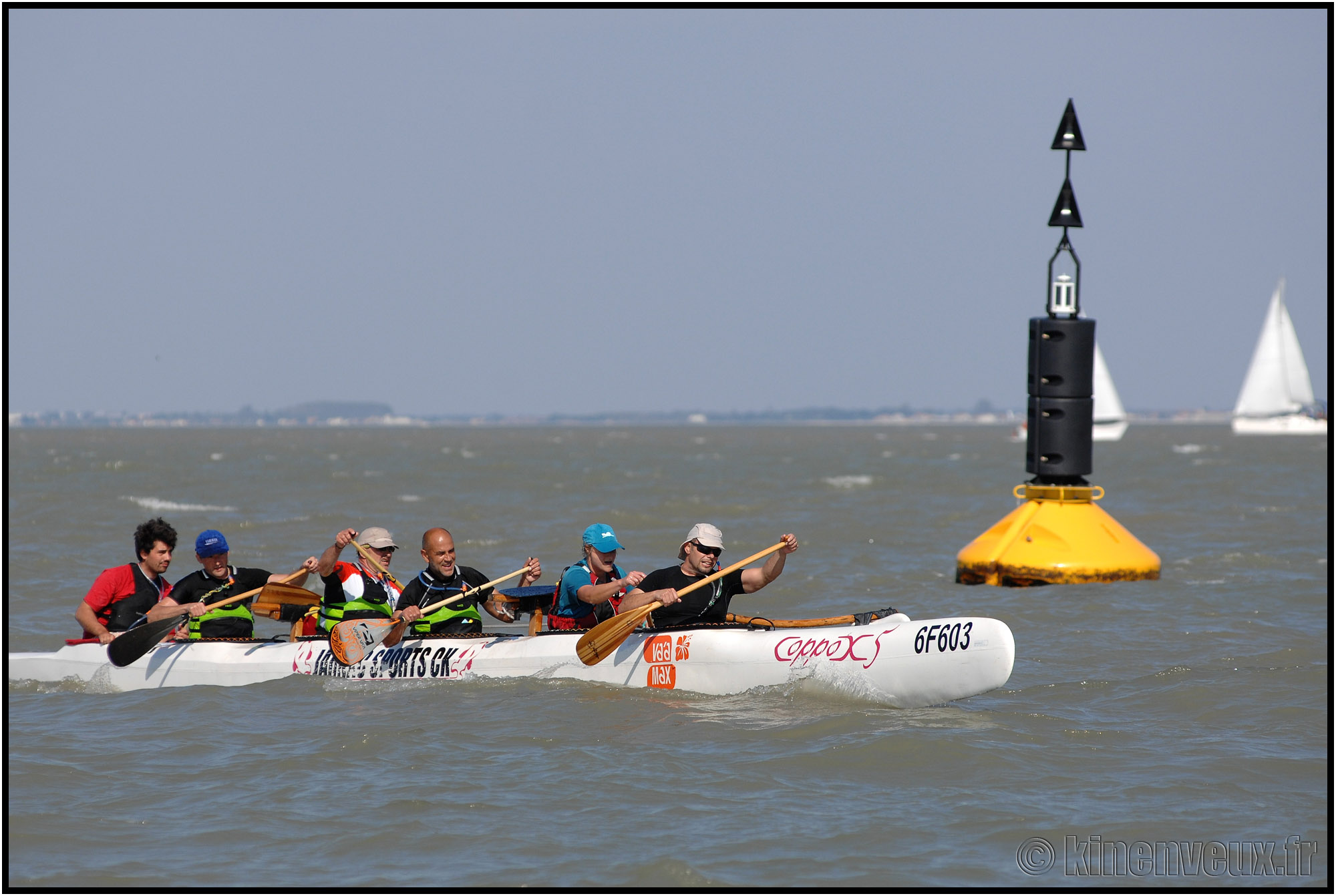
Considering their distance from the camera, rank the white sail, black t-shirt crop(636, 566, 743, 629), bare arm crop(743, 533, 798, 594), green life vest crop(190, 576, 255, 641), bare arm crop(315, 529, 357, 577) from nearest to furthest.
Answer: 1. bare arm crop(743, 533, 798, 594)
2. bare arm crop(315, 529, 357, 577)
3. black t-shirt crop(636, 566, 743, 629)
4. green life vest crop(190, 576, 255, 641)
5. the white sail

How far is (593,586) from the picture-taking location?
9.19 metres

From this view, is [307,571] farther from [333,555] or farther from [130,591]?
[130,591]

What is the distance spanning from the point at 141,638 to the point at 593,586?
133 inches

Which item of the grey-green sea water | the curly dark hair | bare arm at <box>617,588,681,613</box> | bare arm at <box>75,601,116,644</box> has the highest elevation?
the curly dark hair

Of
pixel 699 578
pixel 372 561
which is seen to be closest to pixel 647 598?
pixel 699 578

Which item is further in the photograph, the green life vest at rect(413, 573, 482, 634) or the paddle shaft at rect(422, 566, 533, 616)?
the green life vest at rect(413, 573, 482, 634)

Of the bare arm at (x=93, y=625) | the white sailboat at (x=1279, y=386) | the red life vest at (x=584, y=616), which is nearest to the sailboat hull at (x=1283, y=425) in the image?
the white sailboat at (x=1279, y=386)

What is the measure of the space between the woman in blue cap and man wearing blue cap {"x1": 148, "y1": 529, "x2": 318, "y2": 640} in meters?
1.92

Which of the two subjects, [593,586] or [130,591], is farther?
[130,591]

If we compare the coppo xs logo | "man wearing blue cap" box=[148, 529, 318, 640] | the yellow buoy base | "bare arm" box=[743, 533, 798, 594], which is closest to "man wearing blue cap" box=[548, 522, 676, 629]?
"bare arm" box=[743, 533, 798, 594]

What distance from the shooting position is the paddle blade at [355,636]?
950 cm

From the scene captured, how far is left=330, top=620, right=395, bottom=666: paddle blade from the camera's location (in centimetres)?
950

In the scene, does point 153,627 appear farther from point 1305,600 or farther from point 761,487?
point 761,487

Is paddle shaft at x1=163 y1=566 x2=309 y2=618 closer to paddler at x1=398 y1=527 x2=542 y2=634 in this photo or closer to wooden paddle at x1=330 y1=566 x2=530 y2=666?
wooden paddle at x1=330 y1=566 x2=530 y2=666
